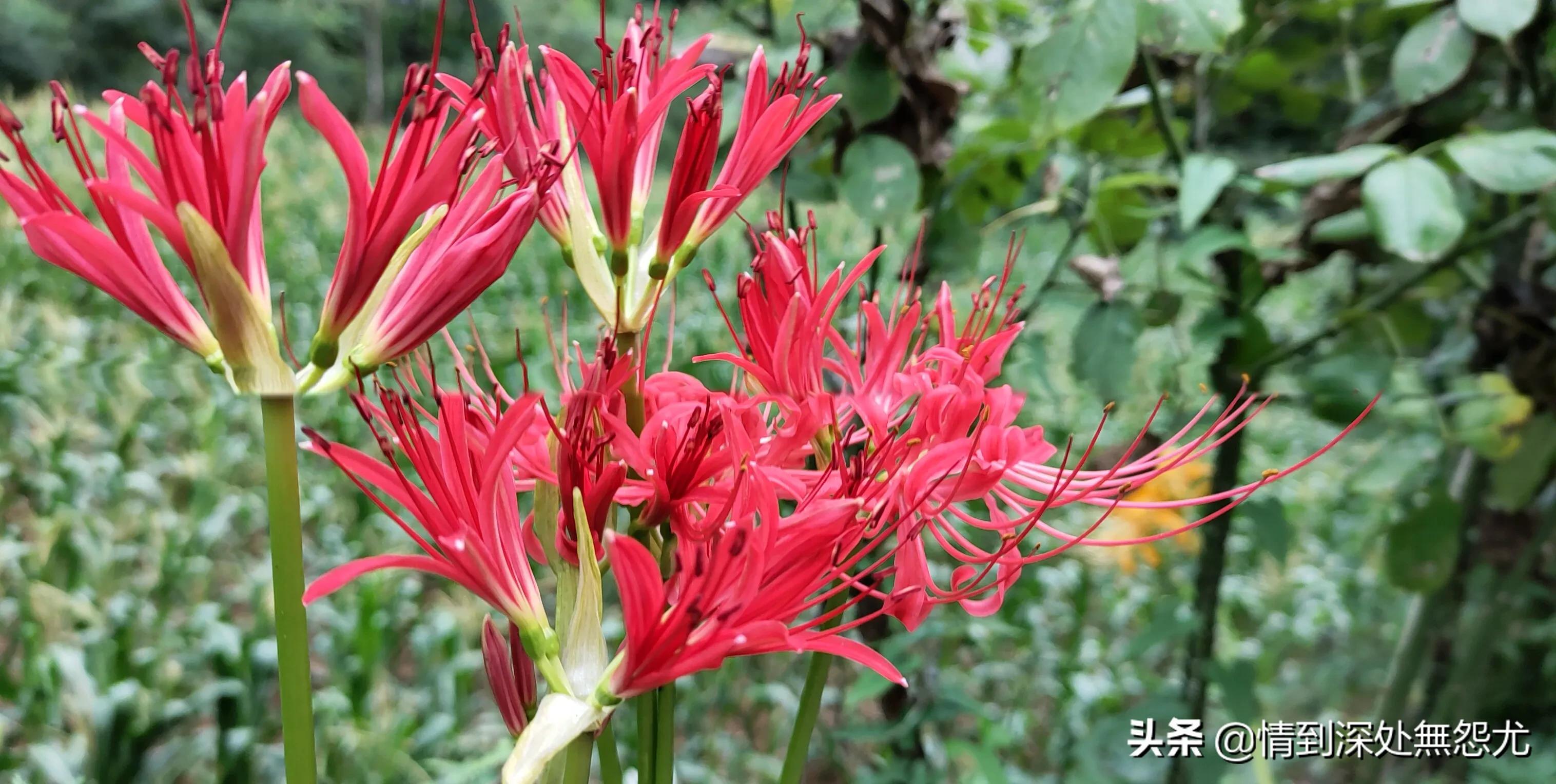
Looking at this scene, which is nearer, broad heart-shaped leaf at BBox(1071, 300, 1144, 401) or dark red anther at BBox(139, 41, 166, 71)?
dark red anther at BBox(139, 41, 166, 71)

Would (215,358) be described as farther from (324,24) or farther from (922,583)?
(324,24)

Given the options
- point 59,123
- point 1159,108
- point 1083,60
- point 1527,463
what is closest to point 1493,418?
point 1527,463

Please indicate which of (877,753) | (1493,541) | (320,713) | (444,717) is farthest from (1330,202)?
(320,713)

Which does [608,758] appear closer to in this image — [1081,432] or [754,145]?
[754,145]

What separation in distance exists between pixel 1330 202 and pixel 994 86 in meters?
0.31

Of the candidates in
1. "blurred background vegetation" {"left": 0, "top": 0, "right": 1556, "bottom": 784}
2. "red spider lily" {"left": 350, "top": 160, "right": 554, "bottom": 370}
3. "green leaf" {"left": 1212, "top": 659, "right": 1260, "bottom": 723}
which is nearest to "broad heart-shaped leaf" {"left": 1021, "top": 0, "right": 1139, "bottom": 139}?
"blurred background vegetation" {"left": 0, "top": 0, "right": 1556, "bottom": 784}

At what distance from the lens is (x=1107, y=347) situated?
→ 746 mm

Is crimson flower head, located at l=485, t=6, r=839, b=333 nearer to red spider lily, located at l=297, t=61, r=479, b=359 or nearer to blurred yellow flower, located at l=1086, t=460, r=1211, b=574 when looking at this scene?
red spider lily, located at l=297, t=61, r=479, b=359

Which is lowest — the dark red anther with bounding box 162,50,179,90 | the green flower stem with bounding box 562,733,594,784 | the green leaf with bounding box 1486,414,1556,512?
the green leaf with bounding box 1486,414,1556,512

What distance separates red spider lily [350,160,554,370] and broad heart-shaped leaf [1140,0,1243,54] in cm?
46

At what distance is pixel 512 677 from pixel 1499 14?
0.73m

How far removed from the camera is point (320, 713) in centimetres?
111

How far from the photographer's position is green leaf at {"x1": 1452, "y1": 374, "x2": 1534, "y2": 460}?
79 cm

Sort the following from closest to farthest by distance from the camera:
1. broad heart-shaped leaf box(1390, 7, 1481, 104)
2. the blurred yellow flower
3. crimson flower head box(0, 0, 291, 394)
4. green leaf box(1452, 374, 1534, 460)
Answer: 1. crimson flower head box(0, 0, 291, 394)
2. broad heart-shaped leaf box(1390, 7, 1481, 104)
3. green leaf box(1452, 374, 1534, 460)
4. the blurred yellow flower
